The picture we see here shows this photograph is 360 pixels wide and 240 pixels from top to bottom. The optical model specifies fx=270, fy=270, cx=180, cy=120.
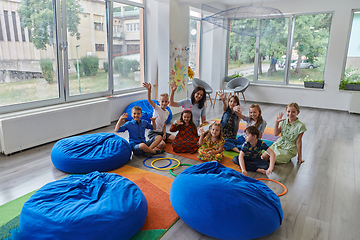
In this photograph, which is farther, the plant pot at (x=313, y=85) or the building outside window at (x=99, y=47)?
the plant pot at (x=313, y=85)

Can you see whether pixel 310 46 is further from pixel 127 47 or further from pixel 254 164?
pixel 254 164

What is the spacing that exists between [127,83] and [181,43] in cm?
162

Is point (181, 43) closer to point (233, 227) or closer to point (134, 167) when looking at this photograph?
point (134, 167)

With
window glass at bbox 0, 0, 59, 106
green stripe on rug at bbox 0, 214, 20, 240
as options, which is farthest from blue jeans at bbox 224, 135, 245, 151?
window glass at bbox 0, 0, 59, 106

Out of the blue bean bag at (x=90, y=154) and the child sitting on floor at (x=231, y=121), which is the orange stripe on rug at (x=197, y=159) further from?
the blue bean bag at (x=90, y=154)

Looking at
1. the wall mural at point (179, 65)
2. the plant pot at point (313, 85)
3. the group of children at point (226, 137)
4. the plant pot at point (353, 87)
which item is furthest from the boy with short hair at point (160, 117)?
the plant pot at point (353, 87)

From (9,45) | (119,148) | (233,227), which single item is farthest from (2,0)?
(233,227)

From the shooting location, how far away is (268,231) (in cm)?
224

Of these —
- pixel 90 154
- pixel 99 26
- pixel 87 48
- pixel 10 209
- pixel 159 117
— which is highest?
pixel 99 26

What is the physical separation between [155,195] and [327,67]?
6.83 meters

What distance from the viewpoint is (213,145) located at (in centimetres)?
388

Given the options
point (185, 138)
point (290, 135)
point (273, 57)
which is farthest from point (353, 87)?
point (185, 138)

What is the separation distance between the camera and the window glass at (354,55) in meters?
7.22

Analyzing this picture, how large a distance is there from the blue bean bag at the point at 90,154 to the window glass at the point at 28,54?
5.01 feet
